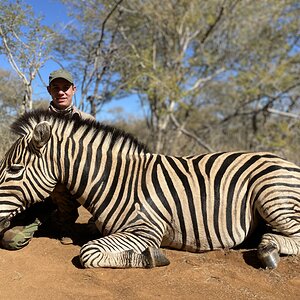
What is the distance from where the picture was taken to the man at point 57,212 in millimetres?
3328

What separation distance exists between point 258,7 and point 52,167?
1585 centimetres

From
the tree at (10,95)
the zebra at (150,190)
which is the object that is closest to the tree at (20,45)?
the tree at (10,95)

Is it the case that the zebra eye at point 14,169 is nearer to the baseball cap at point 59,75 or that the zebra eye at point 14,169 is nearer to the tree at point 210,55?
the baseball cap at point 59,75

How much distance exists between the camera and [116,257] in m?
2.86

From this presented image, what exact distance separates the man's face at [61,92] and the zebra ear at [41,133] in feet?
4.31

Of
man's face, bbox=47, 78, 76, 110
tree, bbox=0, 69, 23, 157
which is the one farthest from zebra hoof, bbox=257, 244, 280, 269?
tree, bbox=0, 69, 23, 157

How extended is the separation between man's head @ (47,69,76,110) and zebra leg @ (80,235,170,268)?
2.06 metres

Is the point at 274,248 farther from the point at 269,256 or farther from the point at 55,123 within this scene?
the point at 55,123

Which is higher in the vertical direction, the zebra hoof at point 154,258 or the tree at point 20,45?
the tree at point 20,45

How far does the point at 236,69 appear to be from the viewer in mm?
18000

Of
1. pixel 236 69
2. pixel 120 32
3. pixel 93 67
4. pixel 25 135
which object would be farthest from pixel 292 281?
pixel 236 69

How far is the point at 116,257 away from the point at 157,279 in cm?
38

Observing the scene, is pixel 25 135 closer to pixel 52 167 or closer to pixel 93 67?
pixel 52 167

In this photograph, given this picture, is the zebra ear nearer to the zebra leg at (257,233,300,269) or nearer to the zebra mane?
the zebra mane
